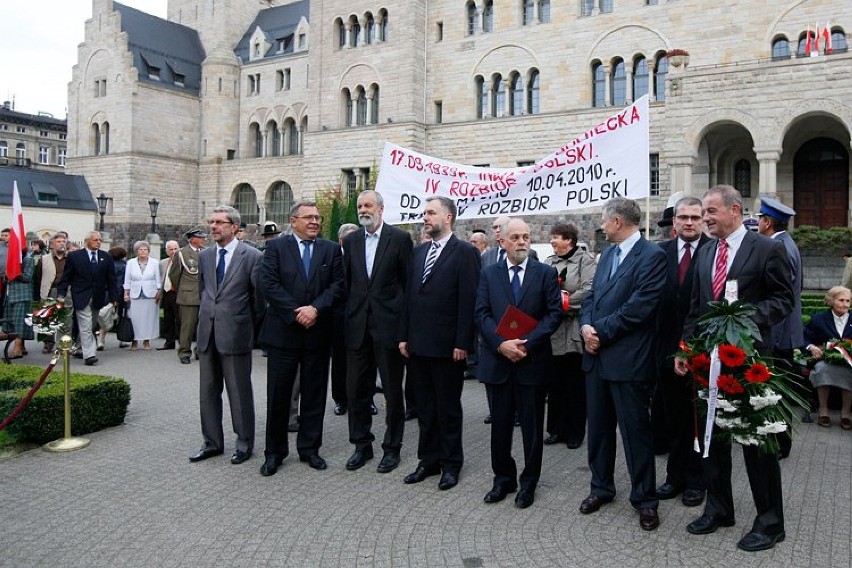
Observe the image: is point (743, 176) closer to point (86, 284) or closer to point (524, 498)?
point (86, 284)

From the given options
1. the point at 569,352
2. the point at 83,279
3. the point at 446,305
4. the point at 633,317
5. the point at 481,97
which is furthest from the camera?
the point at 481,97

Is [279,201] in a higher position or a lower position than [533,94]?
lower

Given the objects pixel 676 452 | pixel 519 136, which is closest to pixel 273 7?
pixel 519 136

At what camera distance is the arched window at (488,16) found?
35.8m

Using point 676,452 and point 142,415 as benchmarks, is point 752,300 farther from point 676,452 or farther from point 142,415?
point 142,415

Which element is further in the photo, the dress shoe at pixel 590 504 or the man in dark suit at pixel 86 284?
the man in dark suit at pixel 86 284

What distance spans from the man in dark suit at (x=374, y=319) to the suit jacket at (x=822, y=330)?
5.39 meters

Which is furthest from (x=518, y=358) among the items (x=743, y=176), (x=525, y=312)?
(x=743, y=176)

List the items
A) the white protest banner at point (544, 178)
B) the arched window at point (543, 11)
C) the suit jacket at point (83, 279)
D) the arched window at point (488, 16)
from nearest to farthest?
1. the white protest banner at point (544, 178)
2. the suit jacket at point (83, 279)
3. the arched window at point (543, 11)
4. the arched window at point (488, 16)

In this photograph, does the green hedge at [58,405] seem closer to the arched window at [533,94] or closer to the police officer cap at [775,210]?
the police officer cap at [775,210]

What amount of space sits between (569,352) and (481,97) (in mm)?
30824

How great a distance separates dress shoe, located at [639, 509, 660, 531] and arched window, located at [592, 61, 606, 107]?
30405 millimetres

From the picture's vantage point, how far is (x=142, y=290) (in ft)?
46.7

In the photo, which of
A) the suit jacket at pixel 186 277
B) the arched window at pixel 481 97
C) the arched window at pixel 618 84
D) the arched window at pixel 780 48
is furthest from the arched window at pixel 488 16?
the suit jacket at pixel 186 277
